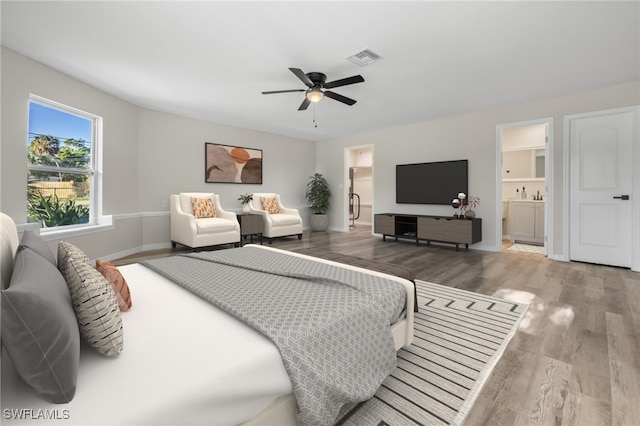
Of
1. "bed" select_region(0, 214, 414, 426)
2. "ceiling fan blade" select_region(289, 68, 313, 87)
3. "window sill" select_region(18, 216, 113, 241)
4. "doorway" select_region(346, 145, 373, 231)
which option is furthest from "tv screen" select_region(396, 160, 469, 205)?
"window sill" select_region(18, 216, 113, 241)

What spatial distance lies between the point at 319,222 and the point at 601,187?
16.9 feet

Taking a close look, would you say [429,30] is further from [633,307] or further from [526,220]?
[526,220]

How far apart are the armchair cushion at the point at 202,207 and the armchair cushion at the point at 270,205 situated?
1089 millimetres

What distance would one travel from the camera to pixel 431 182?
5.69 m

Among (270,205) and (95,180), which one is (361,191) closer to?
(270,205)

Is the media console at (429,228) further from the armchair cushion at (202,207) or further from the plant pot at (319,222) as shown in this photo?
the armchair cushion at (202,207)

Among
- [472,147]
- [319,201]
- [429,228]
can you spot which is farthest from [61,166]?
[472,147]

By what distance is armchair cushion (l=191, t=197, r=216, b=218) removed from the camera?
5.11 metres

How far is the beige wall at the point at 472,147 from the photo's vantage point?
4.16m

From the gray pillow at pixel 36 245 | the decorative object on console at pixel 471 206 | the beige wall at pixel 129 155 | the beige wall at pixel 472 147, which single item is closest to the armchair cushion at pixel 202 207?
the beige wall at pixel 129 155

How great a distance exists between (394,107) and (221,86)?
2680mm

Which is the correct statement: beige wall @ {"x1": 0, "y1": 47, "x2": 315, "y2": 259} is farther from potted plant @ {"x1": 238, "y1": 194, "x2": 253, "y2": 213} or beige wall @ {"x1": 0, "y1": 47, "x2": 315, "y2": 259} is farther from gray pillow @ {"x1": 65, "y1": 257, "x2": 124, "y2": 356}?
gray pillow @ {"x1": 65, "y1": 257, "x2": 124, "y2": 356}

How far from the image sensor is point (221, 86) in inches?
153

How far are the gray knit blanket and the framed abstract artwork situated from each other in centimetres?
418
